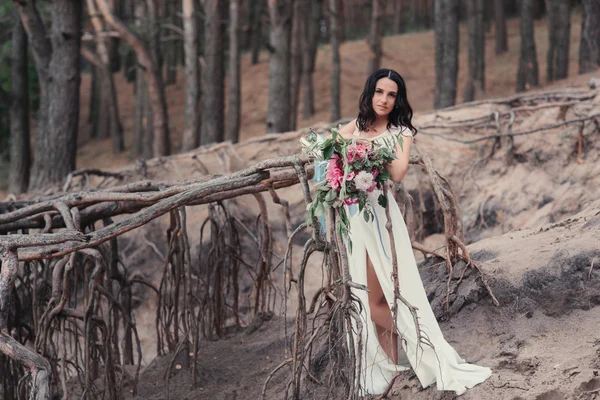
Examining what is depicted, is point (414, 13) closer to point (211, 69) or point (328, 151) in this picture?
point (211, 69)

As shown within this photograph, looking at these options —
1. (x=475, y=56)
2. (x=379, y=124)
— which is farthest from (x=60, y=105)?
(x=475, y=56)

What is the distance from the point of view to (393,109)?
4203 mm

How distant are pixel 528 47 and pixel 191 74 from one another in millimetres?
7076

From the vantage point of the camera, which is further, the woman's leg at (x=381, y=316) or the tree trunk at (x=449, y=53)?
the tree trunk at (x=449, y=53)

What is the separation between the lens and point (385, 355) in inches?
174

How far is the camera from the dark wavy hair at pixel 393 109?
418 centimetres

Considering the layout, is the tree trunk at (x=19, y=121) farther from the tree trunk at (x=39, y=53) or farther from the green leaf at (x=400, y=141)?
the green leaf at (x=400, y=141)

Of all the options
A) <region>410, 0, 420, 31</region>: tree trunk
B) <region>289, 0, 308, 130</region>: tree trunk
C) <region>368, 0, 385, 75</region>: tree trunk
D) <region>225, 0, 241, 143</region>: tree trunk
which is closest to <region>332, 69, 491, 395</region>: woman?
<region>225, 0, 241, 143</region>: tree trunk

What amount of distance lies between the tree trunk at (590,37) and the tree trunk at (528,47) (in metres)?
3.23

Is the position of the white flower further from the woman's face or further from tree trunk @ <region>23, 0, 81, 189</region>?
tree trunk @ <region>23, 0, 81, 189</region>

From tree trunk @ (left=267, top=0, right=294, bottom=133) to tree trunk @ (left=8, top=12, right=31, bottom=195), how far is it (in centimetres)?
422

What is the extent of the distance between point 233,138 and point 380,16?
372cm

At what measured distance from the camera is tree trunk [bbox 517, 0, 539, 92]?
15219 millimetres

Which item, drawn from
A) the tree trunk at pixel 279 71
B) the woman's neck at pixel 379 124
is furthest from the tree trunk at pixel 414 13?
the woman's neck at pixel 379 124
